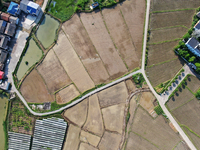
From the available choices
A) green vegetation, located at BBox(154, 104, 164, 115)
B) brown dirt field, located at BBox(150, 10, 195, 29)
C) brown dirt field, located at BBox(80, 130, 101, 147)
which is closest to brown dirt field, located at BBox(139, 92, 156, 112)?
green vegetation, located at BBox(154, 104, 164, 115)

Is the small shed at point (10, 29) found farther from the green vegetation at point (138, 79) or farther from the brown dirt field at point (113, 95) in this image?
the green vegetation at point (138, 79)

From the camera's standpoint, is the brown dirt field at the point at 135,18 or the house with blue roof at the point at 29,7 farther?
the brown dirt field at the point at 135,18

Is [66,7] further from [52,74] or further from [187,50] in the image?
[187,50]

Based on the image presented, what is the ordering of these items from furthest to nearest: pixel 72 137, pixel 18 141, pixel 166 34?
pixel 166 34, pixel 72 137, pixel 18 141

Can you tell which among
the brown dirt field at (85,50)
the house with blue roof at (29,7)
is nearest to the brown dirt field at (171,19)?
the brown dirt field at (85,50)

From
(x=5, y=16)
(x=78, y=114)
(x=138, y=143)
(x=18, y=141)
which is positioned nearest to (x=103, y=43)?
(x=78, y=114)

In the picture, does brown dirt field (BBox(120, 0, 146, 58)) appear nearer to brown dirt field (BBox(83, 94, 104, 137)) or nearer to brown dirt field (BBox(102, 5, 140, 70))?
brown dirt field (BBox(102, 5, 140, 70))
